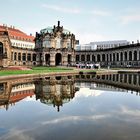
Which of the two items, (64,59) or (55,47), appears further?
(55,47)

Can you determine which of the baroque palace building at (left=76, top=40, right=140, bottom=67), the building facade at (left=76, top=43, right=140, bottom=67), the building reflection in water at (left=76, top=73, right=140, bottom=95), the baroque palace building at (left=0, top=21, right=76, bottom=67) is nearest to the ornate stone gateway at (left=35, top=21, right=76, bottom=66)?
the baroque palace building at (left=0, top=21, right=76, bottom=67)

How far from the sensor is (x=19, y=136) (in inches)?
514

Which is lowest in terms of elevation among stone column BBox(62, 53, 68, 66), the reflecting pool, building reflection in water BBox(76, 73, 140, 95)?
the reflecting pool

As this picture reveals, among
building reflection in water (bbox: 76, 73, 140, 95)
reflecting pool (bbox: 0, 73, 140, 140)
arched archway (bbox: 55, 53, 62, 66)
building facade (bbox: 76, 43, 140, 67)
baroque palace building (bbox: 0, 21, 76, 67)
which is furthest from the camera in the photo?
arched archway (bbox: 55, 53, 62, 66)

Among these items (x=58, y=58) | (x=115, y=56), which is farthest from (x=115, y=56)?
(x=58, y=58)

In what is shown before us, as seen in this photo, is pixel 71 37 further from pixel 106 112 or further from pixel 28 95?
pixel 106 112

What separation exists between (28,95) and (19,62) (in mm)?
88734

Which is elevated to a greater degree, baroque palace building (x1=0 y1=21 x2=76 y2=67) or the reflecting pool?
baroque palace building (x1=0 y1=21 x2=76 y2=67)

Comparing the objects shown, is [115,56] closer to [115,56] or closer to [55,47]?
[115,56]

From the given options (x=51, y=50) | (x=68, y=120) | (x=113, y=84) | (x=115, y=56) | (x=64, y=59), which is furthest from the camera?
(x=115, y=56)

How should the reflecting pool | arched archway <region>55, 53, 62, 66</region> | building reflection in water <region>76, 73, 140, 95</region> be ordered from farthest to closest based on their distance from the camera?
arched archway <region>55, 53, 62, 66</region>
building reflection in water <region>76, 73, 140, 95</region>
the reflecting pool

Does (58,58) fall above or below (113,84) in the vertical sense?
above

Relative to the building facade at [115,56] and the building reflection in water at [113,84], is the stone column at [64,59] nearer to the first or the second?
the building facade at [115,56]

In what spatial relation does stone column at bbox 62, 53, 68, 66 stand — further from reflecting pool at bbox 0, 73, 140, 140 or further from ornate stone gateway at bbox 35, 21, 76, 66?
reflecting pool at bbox 0, 73, 140, 140
